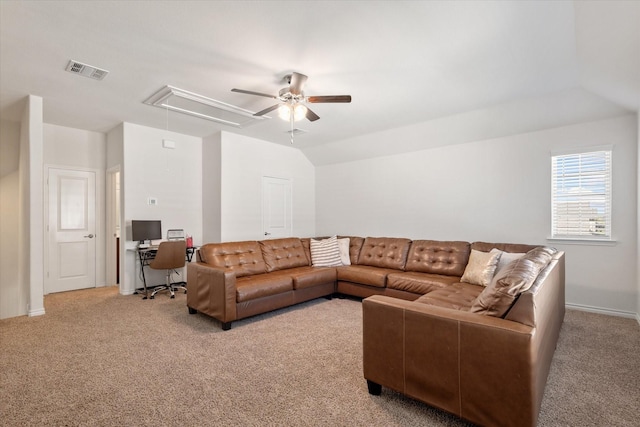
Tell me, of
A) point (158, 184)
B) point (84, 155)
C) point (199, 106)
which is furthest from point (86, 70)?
point (84, 155)

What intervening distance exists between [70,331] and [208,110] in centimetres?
302

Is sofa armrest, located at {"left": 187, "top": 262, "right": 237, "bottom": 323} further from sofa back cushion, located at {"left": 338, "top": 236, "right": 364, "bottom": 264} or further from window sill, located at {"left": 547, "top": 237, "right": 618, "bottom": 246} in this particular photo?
window sill, located at {"left": 547, "top": 237, "right": 618, "bottom": 246}

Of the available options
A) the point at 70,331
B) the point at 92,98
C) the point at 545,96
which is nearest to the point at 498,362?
the point at 545,96

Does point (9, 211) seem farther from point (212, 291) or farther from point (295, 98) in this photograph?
point (295, 98)

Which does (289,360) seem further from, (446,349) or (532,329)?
(532,329)

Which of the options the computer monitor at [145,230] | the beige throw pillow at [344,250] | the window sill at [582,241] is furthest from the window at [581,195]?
the computer monitor at [145,230]

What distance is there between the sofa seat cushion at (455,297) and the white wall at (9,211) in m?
5.68

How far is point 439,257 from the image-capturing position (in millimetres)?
4340

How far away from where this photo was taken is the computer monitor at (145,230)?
4.80 meters

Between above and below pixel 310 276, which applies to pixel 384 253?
above

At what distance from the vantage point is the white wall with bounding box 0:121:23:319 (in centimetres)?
463

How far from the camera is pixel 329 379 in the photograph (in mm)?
2316

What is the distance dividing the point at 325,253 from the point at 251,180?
6.54 ft

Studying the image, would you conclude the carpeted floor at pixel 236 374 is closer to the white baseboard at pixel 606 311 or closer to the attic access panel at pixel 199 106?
the white baseboard at pixel 606 311
